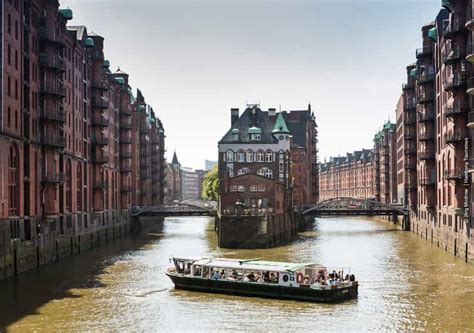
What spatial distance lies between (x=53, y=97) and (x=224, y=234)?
2459 centimetres

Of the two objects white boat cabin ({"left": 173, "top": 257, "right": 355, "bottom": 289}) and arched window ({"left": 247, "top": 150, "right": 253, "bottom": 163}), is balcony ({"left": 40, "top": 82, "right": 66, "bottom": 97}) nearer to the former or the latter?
white boat cabin ({"left": 173, "top": 257, "right": 355, "bottom": 289})

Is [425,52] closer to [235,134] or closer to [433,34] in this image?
[433,34]

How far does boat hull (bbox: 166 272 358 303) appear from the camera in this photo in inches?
1767

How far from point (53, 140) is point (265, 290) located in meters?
30.1

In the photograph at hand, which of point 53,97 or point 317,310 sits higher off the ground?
point 53,97

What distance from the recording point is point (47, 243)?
2606 inches

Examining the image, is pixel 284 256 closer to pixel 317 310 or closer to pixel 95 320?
pixel 317 310

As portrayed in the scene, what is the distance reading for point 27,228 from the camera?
6169 centimetres

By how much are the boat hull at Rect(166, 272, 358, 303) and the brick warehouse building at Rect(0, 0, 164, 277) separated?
14488 mm

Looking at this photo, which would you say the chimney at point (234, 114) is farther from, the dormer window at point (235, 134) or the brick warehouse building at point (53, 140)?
the brick warehouse building at point (53, 140)

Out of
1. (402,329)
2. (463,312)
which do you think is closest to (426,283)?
(463,312)

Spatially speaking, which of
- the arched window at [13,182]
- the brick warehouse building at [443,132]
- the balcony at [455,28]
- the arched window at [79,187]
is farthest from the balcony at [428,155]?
the arched window at [13,182]

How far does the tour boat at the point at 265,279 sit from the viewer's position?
45.4 meters

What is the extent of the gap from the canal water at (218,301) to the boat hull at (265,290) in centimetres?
81
